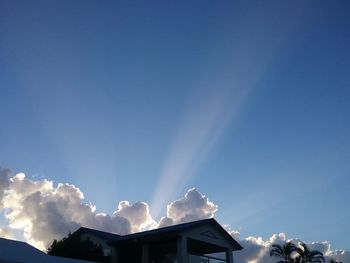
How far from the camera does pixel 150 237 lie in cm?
2638

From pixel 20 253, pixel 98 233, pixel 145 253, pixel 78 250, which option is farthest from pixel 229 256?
pixel 20 253

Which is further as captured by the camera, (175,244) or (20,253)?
(175,244)

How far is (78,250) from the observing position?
96.6 feet

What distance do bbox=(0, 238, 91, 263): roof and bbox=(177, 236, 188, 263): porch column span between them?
8.13 m

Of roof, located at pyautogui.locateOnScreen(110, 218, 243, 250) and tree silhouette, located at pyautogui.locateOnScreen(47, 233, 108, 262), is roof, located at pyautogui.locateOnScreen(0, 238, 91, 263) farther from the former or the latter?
tree silhouette, located at pyautogui.locateOnScreen(47, 233, 108, 262)

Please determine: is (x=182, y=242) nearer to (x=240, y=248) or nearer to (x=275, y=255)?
(x=240, y=248)

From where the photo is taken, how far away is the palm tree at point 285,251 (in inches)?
1994

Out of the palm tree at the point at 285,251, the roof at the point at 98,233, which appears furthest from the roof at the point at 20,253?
the palm tree at the point at 285,251

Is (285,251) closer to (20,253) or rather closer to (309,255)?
(309,255)

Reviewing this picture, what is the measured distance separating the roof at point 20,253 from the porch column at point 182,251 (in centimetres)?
813

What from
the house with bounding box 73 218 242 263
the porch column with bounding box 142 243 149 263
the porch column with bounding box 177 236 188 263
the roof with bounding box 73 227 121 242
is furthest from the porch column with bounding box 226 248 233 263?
the roof with bounding box 73 227 121 242

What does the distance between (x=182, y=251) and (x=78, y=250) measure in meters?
9.54

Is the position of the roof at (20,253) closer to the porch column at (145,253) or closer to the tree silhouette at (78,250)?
the porch column at (145,253)

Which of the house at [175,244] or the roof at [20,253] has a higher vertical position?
the house at [175,244]
